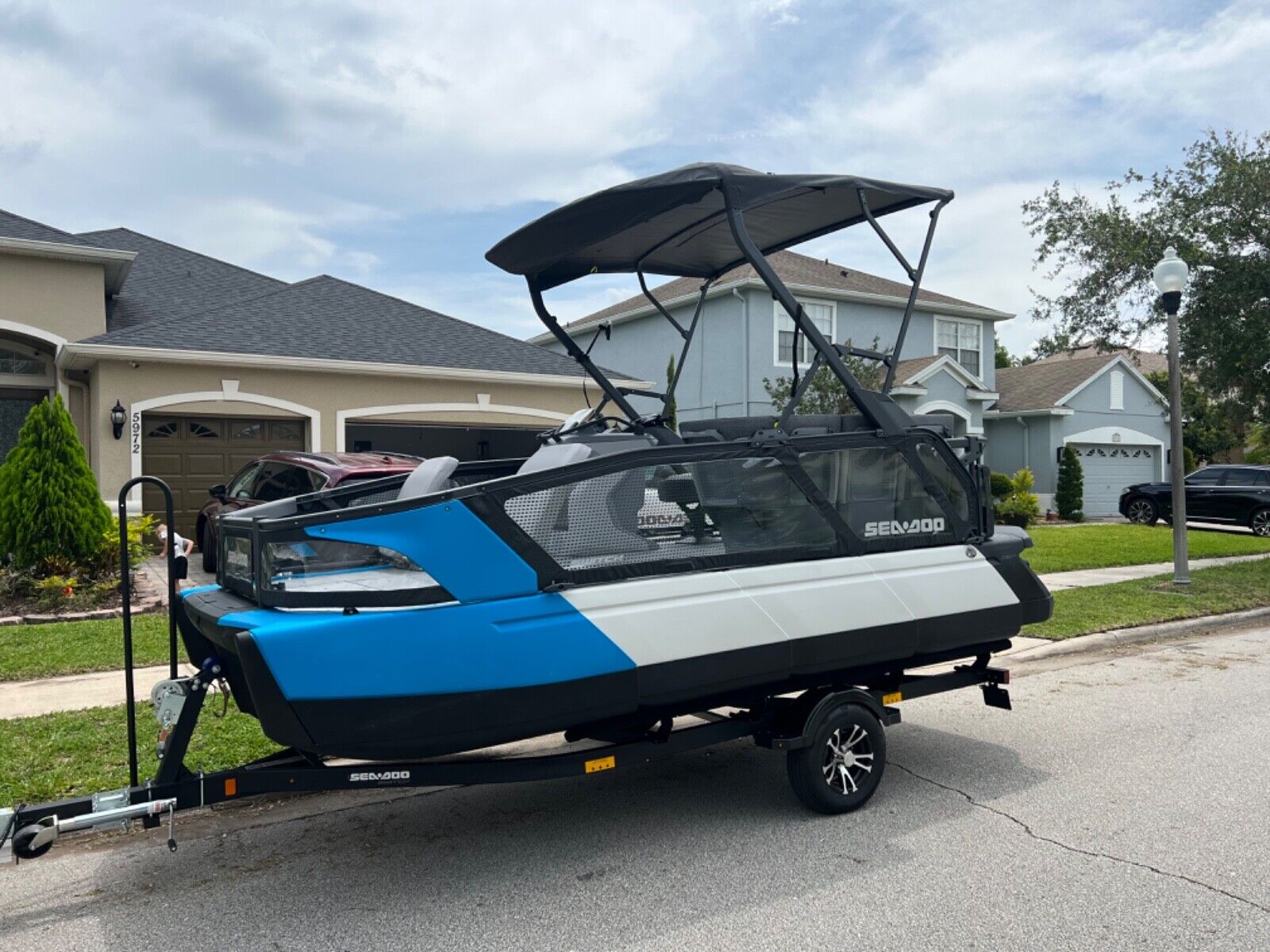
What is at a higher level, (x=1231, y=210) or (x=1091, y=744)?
(x=1231, y=210)

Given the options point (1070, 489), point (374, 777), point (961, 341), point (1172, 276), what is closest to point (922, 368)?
point (961, 341)

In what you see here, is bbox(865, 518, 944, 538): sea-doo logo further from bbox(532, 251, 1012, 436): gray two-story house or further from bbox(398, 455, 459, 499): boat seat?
bbox(532, 251, 1012, 436): gray two-story house

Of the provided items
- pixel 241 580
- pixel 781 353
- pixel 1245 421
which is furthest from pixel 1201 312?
pixel 241 580

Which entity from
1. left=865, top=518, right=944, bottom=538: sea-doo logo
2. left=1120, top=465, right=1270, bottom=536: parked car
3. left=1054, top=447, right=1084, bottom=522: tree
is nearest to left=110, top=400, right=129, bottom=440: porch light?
left=865, top=518, right=944, bottom=538: sea-doo logo

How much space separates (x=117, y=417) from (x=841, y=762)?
12.9 m

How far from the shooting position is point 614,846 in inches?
175

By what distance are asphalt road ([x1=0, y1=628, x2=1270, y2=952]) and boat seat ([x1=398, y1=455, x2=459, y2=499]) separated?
5.36 feet

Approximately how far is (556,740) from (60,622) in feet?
20.0

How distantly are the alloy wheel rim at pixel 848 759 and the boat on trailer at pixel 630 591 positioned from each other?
0.02 meters

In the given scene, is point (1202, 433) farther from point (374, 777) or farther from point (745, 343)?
point (374, 777)

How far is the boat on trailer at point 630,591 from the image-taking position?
11.9 feet

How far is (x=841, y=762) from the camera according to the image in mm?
4824

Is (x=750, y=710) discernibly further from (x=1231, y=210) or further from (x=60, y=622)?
(x=1231, y=210)

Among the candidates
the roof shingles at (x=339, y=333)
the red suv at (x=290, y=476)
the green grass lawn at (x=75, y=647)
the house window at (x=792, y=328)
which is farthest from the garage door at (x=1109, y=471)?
the green grass lawn at (x=75, y=647)
